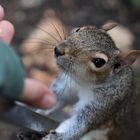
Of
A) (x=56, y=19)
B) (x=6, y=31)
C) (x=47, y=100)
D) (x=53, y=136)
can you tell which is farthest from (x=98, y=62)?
(x=56, y=19)

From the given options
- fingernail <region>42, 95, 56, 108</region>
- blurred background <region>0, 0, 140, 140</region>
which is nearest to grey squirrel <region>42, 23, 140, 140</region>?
fingernail <region>42, 95, 56, 108</region>

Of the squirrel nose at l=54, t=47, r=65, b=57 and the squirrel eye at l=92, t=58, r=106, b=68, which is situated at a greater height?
the squirrel nose at l=54, t=47, r=65, b=57

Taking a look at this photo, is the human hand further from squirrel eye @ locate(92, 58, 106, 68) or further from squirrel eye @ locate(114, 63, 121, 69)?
squirrel eye @ locate(114, 63, 121, 69)

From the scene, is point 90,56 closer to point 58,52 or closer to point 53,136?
point 58,52

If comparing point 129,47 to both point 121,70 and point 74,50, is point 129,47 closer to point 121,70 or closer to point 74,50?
point 121,70

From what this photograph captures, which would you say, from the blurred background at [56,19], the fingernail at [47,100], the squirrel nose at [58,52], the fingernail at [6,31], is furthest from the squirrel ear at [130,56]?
the blurred background at [56,19]

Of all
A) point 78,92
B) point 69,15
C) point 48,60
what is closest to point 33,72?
point 48,60
